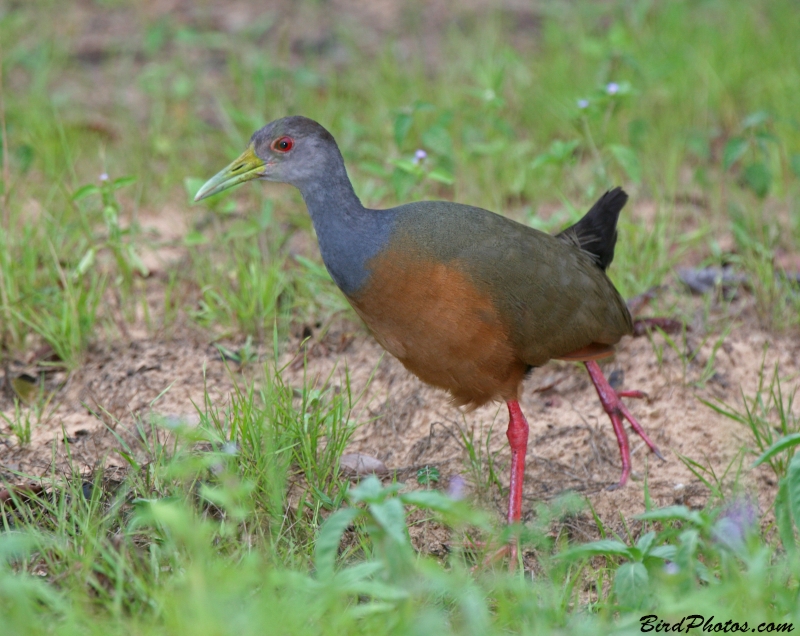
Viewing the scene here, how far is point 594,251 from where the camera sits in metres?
4.19

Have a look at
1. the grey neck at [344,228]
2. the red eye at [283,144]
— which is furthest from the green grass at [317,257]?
the red eye at [283,144]

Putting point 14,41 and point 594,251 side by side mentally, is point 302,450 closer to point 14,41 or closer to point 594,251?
point 594,251

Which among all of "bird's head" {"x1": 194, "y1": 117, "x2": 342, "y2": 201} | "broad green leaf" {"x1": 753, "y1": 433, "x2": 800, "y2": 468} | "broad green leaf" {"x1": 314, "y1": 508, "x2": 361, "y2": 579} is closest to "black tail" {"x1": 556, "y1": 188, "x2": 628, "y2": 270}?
"bird's head" {"x1": 194, "y1": 117, "x2": 342, "y2": 201}

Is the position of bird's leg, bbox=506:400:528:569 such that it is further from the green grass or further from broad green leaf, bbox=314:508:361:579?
broad green leaf, bbox=314:508:361:579

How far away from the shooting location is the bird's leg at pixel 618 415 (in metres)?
3.89

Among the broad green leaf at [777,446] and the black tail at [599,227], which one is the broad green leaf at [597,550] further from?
the black tail at [599,227]

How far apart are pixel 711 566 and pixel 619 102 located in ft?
8.71

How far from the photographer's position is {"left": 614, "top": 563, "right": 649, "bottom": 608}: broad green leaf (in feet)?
8.45

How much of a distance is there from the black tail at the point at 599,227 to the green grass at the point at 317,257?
50cm

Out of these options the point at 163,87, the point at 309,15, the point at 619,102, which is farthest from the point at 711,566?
the point at 309,15

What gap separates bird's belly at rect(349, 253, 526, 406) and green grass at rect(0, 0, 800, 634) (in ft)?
1.06

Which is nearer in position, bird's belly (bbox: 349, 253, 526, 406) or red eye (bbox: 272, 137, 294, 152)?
bird's belly (bbox: 349, 253, 526, 406)

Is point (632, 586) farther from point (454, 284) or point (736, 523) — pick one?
point (454, 284)

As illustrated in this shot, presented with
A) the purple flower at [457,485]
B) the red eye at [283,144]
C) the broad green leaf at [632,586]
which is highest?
the red eye at [283,144]
